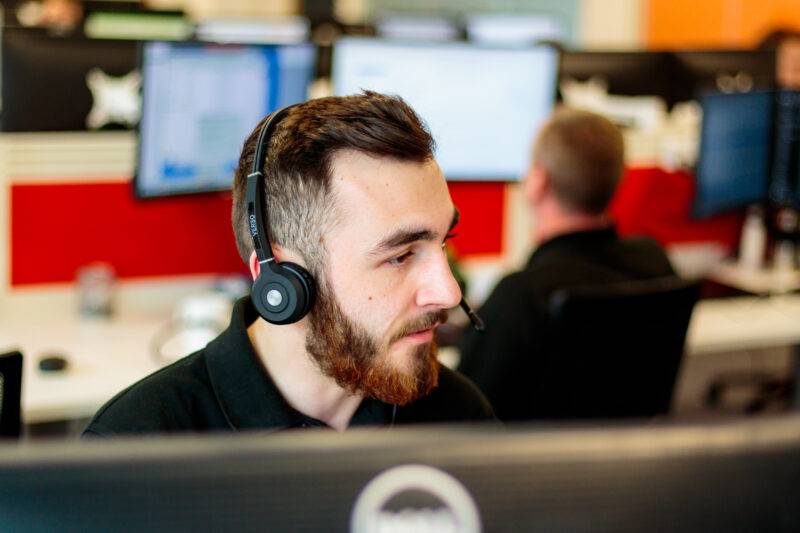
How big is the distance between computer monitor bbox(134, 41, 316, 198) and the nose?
3.59 ft

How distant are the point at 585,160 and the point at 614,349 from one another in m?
0.55

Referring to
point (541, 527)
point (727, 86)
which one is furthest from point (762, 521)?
point (727, 86)

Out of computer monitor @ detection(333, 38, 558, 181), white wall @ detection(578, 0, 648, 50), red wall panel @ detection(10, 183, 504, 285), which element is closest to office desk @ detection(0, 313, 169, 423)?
red wall panel @ detection(10, 183, 504, 285)

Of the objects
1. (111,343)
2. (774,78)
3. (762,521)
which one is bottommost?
(111,343)

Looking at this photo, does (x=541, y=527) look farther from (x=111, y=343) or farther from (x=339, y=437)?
(x=111, y=343)

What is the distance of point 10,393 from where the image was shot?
1042 millimetres

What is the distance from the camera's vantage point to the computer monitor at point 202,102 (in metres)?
2.28

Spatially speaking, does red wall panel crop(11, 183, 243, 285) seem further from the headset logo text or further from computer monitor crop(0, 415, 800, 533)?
computer monitor crop(0, 415, 800, 533)

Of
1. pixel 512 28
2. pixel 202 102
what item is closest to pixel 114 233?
→ pixel 202 102

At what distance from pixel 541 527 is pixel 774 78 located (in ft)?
11.9

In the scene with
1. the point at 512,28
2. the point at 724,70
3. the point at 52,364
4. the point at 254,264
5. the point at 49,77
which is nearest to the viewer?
the point at 254,264

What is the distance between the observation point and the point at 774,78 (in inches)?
149

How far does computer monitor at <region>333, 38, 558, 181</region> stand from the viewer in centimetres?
271

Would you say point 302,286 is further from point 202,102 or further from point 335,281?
point 202,102
